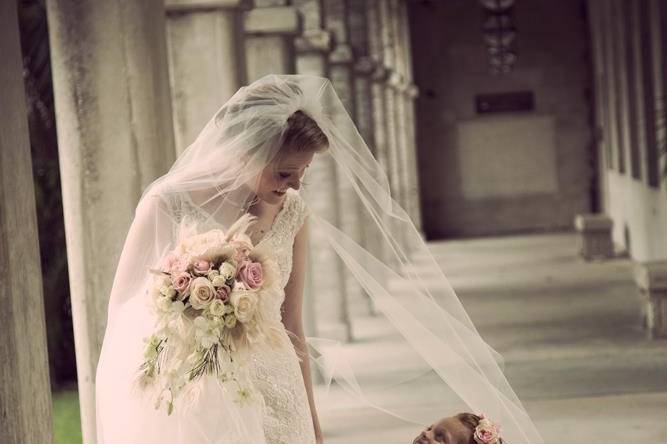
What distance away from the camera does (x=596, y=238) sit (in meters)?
20.0

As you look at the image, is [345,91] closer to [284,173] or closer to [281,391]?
[284,173]

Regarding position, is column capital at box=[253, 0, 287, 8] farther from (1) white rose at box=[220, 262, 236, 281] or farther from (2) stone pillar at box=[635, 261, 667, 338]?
(1) white rose at box=[220, 262, 236, 281]

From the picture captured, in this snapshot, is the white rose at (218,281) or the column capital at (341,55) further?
the column capital at (341,55)

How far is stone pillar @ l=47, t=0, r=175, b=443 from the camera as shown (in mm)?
5613

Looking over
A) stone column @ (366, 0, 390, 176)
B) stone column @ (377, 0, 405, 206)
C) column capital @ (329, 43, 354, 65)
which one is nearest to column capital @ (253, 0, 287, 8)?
column capital @ (329, 43, 354, 65)

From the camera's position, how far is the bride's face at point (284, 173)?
4070 millimetres

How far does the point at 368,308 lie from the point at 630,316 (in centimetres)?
333

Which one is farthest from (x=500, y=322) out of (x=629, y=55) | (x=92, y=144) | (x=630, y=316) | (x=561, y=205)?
(x=561, y=205)

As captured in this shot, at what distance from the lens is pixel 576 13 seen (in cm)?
2984

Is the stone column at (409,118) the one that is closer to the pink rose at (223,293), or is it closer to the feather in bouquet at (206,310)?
the feather in bouquet at (206,310)

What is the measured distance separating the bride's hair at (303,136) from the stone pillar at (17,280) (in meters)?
0.78

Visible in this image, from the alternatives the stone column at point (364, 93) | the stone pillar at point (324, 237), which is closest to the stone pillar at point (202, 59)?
the stone pillar at point (324, 237)

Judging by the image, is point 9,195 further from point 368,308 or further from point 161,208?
point 368,308

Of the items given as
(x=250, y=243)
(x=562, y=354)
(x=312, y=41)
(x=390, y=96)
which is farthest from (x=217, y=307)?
(x=390, y=96)
